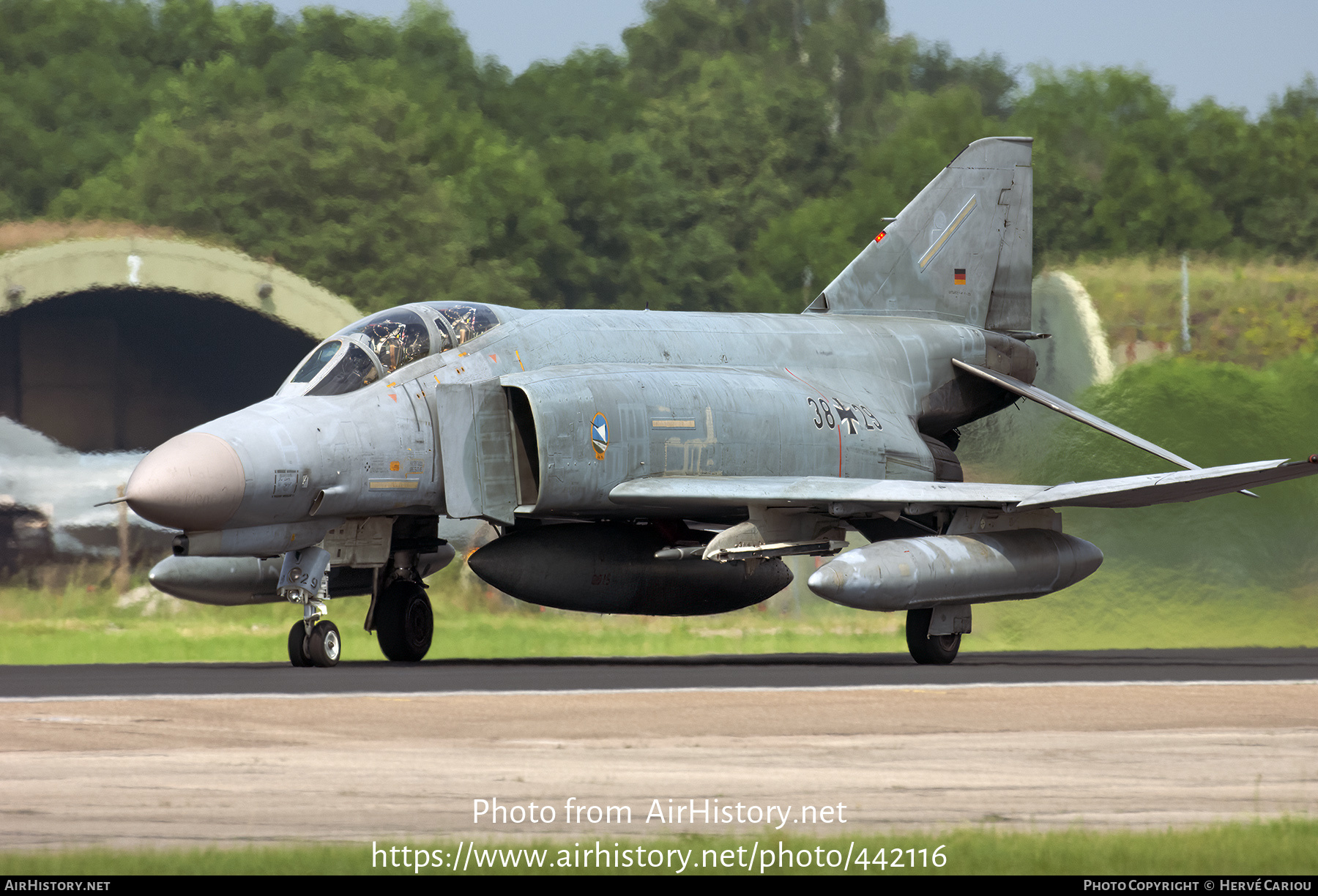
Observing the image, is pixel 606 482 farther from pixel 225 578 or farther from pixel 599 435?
pixel 225 578

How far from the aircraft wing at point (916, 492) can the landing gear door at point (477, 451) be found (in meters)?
0.99

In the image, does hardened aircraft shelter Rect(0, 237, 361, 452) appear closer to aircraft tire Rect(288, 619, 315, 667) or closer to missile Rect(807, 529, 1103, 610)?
aircraft tire Rect(288, 619, 315, 667)

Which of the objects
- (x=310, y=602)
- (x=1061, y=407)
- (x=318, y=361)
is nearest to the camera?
(x=310, y=602)

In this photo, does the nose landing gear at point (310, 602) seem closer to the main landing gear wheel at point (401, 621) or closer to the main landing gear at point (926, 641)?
the main landing gear wheel at point (401, 621)

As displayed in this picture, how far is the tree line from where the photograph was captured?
1516 inches

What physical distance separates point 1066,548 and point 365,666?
641 centimetres

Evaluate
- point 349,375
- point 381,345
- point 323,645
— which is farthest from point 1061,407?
point 323,645

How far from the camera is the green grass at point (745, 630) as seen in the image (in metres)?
20.1

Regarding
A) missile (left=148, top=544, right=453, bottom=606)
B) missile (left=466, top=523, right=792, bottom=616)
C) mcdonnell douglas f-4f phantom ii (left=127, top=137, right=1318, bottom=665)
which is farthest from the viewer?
missile (left=148, top=544, right=453, bottom=606)

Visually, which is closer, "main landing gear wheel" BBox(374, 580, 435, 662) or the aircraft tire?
the aircraft tire

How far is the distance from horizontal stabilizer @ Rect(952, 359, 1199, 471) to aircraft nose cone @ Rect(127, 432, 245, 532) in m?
9.14

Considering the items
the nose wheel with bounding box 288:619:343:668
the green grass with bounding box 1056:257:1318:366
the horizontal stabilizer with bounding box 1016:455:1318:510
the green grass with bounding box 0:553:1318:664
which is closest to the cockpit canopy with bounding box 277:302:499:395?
the nose wheel with bounding box 288:619:343:668

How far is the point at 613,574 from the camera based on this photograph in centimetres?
1780

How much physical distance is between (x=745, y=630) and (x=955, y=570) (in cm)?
715
